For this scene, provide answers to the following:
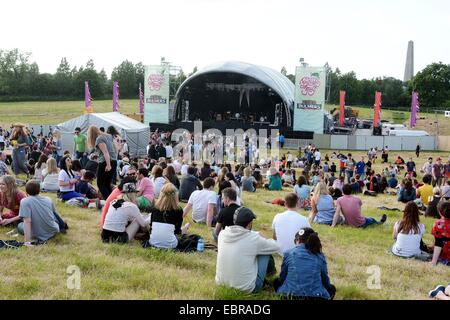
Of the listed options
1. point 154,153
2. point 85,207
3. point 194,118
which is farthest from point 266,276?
point 194,118

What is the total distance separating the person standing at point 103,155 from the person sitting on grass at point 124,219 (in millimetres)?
2039

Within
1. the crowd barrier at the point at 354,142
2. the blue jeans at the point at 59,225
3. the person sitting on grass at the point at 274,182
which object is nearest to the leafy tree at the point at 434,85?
the crowd barrier at the point at 354,142

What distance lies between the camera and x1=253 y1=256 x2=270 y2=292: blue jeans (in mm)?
4975

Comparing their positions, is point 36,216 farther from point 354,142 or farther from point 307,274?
point 354,142

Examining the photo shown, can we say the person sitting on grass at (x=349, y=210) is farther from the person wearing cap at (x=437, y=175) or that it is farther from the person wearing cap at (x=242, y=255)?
the person wearing cap at (x=437, y=175)

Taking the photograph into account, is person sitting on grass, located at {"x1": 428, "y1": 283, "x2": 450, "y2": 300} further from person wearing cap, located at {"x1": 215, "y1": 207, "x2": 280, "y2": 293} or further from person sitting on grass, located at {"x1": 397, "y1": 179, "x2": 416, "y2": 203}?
person sitting on grass, located at {"x1": 397, "y1": 179, "x2": 416, "y2": 203}

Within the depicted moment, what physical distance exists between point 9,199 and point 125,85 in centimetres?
8117

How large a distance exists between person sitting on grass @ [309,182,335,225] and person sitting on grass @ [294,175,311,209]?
4.84 ft

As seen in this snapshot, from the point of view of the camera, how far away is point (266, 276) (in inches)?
211

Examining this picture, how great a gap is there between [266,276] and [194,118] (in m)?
36.1

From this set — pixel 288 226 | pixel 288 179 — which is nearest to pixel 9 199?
pixel 288 226

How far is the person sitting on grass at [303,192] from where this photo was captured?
1115cm

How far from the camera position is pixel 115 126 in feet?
75.9
